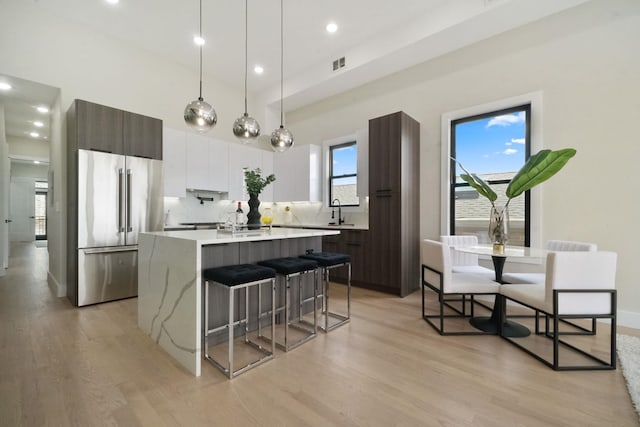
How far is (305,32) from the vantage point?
4.04m

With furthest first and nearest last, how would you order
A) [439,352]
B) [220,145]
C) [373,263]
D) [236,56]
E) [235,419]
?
[220,145] → [236,56] → [373,263] → [439,352] → [235,419]

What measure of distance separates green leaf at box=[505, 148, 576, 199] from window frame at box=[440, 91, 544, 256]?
732mm

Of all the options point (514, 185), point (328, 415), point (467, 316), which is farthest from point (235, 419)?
point (514, 185)

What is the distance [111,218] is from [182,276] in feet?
7.58

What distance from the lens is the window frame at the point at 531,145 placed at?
327 cm

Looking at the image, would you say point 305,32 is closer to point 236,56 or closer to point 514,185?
point 236,56

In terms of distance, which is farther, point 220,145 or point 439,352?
point 220,145

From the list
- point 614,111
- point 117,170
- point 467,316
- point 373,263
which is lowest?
point 467,316

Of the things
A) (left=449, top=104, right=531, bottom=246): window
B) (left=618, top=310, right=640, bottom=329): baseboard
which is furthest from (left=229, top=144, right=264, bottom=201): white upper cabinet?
(left=618, top=310, right=640, bottom=329): baseboard

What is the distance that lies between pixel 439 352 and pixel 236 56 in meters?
5.19

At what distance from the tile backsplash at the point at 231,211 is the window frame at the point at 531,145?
130cm

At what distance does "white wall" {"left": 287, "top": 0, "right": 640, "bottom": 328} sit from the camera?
9.20 feet

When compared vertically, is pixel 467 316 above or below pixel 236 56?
below

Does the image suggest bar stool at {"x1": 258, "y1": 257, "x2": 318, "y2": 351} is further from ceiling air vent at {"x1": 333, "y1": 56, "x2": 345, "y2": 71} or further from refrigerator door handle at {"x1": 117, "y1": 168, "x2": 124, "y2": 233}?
ceiling air vent at {"x1": 333, "y1": 56, "x2": 345, "y2": 71}
